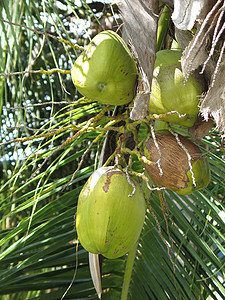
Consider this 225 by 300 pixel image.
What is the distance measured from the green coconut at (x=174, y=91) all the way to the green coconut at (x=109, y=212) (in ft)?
0.44

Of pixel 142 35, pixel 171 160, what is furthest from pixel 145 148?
pixel 142 35

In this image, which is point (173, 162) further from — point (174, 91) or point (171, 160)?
point (174, 91)

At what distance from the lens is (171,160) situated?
2.15 feet

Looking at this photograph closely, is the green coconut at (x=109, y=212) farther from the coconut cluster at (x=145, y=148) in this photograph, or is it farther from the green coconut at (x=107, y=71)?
the green coconut at (x=107, y=71)

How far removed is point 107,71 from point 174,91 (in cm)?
11

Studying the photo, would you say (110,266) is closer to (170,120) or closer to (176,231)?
(176,231)

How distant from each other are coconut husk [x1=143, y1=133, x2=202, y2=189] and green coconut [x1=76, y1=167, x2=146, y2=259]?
0.05m

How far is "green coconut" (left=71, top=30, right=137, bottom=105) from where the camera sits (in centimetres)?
64

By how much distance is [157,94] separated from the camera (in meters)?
0.63

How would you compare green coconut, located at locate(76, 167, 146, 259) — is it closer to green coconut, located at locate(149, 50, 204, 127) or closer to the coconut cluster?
the coconut cluster

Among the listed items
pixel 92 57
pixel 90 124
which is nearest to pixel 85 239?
pixel 90 124

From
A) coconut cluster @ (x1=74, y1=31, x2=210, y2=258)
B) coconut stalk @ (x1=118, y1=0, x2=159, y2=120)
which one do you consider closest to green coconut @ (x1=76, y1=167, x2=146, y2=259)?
coconut cluster @ (x1=74, y1=31, x2=210, y2=258)

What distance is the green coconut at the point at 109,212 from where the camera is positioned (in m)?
0.65

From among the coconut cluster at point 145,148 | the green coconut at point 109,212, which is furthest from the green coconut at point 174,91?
the green coconut at point 109,212
